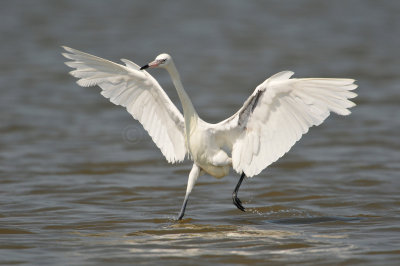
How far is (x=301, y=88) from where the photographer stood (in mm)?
8062

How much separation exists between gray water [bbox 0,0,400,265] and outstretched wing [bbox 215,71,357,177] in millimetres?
963

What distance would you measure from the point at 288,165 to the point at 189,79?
8.57 meters

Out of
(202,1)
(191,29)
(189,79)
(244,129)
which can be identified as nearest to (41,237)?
(244,129)

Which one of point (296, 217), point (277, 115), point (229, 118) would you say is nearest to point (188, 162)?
point (296, 217)

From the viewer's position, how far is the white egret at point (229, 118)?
8047 mm

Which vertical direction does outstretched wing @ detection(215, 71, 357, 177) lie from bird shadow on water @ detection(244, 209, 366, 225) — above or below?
above

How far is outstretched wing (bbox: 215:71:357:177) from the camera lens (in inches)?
311

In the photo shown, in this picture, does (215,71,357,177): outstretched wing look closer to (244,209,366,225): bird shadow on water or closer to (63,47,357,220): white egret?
(63,47,357,220): white egret

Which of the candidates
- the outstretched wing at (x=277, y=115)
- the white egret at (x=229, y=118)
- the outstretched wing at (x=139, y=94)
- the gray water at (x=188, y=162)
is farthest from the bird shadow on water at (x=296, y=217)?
the outstretched wing at (x=139, y=94)

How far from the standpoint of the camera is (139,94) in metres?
9.34

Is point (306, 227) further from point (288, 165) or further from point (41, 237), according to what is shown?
point (288, 165)

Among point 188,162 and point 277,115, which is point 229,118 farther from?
point 188,162

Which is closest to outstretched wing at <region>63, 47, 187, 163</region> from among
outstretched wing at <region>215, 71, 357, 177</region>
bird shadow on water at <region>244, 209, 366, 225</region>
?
outstretched wing at <region>215, 71, 357, 177</region>

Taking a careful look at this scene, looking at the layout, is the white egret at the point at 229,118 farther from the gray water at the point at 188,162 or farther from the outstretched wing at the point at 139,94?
the gray water at the point at 188,162
